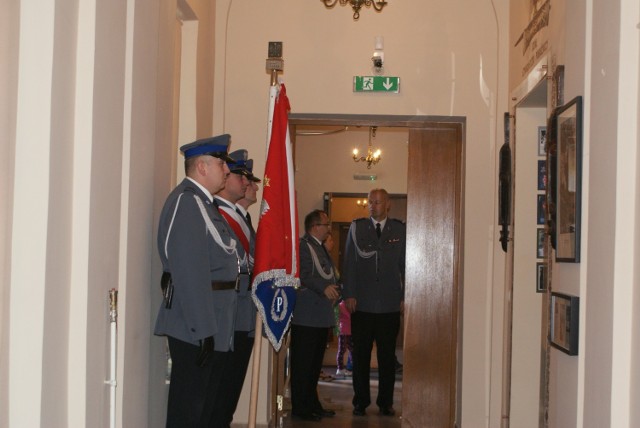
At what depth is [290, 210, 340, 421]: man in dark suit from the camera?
6504 millimetres

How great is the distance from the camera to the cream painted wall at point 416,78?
6.05 meters

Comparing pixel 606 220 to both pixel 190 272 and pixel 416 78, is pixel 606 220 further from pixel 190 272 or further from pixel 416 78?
pixel 416 78

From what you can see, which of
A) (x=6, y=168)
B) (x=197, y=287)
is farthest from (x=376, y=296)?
(x=6, y=168)

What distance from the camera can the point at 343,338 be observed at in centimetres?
863

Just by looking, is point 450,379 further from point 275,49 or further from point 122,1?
point 122,1

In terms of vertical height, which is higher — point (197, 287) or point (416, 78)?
point (416, 78)

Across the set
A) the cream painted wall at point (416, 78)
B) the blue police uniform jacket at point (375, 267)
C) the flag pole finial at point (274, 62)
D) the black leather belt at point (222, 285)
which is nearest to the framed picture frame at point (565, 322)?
the black leather belt at point (222, 285)

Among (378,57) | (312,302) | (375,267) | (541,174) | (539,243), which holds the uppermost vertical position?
(378,57)

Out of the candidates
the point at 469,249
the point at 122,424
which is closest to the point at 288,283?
the point at 122,424

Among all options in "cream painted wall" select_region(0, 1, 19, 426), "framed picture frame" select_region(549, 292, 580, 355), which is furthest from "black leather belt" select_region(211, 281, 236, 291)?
"framed picture frame" select_region(549, 292, 580, 355)

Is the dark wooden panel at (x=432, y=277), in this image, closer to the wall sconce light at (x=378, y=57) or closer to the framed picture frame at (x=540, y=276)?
the wall sconce light at (x=378, y=57)

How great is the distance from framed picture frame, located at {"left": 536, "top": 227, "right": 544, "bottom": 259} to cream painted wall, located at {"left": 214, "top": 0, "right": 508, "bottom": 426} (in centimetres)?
58

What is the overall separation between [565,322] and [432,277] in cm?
272

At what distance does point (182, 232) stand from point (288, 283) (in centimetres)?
102
